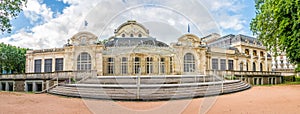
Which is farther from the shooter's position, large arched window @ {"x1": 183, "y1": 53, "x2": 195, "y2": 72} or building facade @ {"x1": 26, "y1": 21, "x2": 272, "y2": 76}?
large arched window @ {"x1": 183, "y1": 53, "x2": 195, "y2": 72}

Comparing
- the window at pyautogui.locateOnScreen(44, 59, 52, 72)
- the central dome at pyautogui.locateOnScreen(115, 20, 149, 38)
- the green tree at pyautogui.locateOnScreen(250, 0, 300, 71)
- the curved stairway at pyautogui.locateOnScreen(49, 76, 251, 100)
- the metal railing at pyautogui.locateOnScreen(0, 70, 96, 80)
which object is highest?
the central dome at pyautogui.locateOnScreen(115, 20, 149, 38)

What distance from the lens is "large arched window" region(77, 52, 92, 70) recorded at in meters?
24.3

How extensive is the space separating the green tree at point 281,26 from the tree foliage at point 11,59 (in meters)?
34.2

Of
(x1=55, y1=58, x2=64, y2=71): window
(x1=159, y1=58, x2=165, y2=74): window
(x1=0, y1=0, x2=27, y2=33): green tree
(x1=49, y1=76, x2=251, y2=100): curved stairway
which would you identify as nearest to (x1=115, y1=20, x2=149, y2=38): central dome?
(x1=159, y1=58, x2=165, y2=74): window

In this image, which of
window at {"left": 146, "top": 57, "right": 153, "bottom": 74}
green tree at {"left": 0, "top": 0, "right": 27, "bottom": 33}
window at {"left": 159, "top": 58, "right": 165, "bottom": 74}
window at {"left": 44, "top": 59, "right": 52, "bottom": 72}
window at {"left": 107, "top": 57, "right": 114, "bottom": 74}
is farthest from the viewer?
window at {"left": 44, "top": 59, "right": 52, "bottom": 72}

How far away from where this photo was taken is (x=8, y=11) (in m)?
11.7

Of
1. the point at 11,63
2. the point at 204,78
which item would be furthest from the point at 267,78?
the point at 11,63

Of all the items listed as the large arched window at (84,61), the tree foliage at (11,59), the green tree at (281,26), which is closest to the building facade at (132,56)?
the large arched window at (84,61)

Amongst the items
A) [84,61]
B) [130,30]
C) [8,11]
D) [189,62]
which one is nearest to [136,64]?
[84,61]

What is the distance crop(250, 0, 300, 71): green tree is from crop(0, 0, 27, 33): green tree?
686 inches

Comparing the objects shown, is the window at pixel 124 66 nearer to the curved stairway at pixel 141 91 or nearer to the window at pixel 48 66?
the window at pixel 48 66

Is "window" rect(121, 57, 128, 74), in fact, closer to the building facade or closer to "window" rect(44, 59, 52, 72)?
the building facade

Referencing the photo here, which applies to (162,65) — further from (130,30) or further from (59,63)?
(59,63)

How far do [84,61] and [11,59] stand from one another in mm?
15564
